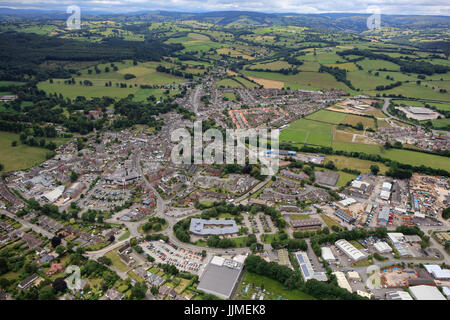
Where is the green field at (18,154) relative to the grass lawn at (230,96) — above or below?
below

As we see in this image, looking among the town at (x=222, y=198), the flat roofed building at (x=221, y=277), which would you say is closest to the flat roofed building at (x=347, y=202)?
the town at (x=222, y=198)

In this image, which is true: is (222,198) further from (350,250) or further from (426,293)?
(426,293)

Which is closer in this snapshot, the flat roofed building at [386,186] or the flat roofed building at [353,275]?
the flat roofed building at [353,275]

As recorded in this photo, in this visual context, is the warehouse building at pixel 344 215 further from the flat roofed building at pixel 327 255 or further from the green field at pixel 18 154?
the green field at pixel 18 154

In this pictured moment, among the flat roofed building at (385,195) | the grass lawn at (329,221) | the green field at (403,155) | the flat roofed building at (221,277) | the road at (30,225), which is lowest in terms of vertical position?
the flat roofed building at (221,277)

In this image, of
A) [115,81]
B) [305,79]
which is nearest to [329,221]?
[305,79]
